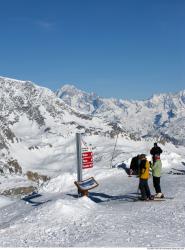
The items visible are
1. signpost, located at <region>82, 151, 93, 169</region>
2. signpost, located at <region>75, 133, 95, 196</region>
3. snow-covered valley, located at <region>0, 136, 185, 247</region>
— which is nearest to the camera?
snow-covered valley, located at <region>0, 136, 185, 247</region>

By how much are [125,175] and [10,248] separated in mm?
21369

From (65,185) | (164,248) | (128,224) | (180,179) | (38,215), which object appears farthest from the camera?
(65,185)

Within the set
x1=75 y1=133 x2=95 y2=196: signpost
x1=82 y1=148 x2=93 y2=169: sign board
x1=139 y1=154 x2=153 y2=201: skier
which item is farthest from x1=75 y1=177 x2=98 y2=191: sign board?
x1=139 y1=154 x2=153 y2=201: skier

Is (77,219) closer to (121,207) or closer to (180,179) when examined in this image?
(121,207)

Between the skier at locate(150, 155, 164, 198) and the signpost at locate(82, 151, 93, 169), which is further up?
the signpost at locate(82, 151, 93, 169)

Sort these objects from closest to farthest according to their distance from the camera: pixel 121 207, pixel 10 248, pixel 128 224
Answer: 1. pixel 10 248
2. pixel 128 224
3. pixel 121 207

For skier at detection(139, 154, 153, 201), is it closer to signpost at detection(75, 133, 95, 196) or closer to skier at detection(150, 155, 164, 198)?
skier at detection(150, 155, 164, 198)

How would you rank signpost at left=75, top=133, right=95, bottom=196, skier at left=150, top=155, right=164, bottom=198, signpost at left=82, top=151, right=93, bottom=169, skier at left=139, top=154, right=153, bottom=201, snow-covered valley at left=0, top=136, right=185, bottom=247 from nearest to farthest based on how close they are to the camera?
snow-covered valley at left=0, top=136, right=185, bottom=247 < skier at left=139, top=154, right=153, bottom=201 < skier at left=150, top=155, right=164, bottom=198 < signpost at left=75, top=133, right=95, bottom=196 < signpost at left=82, top=151, right=93, bottom=169

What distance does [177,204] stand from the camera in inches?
846

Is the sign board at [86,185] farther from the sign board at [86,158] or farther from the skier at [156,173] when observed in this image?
the skier at [156,173]

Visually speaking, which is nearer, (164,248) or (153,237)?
(164,248)

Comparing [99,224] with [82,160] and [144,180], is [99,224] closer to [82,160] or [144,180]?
[144,180]

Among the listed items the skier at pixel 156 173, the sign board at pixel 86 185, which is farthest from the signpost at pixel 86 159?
the skier at pixel 156 173

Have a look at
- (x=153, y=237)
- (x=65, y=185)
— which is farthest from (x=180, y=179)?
(x=153, y=237)
